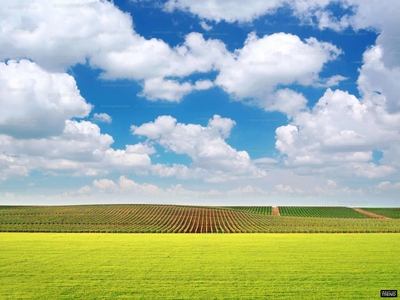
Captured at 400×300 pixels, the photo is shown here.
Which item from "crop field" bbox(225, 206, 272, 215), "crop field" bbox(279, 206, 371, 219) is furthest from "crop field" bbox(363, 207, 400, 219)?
"crop field" bbox(225, 206, 272, 215)

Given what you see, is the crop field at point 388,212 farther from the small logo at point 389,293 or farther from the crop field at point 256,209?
the small logo at point 389,293

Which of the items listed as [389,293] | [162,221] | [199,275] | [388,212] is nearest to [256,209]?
[388,212]

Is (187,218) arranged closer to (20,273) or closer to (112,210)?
(112,210)

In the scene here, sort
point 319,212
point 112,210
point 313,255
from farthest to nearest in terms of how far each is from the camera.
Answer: point 319,212 → point 112,210 → point 313,255

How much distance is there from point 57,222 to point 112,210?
103 feet

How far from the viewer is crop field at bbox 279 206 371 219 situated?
465 feet

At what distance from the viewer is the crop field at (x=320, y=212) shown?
142 m

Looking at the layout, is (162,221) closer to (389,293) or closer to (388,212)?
(389,293)

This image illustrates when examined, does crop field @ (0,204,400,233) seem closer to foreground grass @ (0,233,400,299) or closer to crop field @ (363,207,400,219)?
crop field @ (363,207,400,219)

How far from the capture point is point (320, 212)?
15238 cm

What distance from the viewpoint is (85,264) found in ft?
91.1

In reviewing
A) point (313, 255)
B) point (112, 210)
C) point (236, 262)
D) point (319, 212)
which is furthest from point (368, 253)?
point (319, 212)

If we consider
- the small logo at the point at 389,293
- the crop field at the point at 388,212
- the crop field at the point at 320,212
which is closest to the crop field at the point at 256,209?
the crop field at the point at 320,212

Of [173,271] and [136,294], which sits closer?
[136,294]
